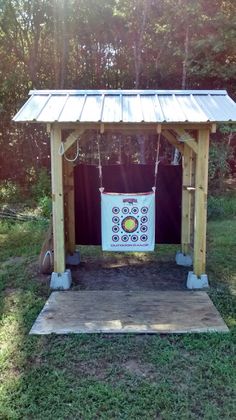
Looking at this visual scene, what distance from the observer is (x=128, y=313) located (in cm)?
350

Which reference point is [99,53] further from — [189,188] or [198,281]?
[198,281]

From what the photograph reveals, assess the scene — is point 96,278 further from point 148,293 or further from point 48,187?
point 48,187

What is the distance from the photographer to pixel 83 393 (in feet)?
7.89

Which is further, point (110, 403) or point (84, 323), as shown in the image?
point (84, 323)

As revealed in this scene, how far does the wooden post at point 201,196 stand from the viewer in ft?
12.8

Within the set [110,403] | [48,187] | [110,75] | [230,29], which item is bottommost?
[110,403]

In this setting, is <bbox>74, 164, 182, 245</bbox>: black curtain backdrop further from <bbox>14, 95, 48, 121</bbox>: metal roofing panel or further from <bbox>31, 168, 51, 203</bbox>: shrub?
<bbox>31, 168, 51, 203</bbox>: shrub

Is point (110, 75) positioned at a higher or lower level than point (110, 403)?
higher

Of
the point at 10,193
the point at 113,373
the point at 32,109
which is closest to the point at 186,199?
the point at 32,109

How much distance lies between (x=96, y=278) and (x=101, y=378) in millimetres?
1950

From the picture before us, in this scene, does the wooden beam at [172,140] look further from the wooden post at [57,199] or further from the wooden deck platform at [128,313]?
the wooden deck platform at [128,313]

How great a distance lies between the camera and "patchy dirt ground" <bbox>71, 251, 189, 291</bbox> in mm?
4238

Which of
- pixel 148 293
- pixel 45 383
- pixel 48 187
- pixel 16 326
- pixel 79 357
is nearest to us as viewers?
pixel 45 383

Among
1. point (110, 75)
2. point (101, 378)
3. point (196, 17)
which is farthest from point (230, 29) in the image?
point (101, 378)
